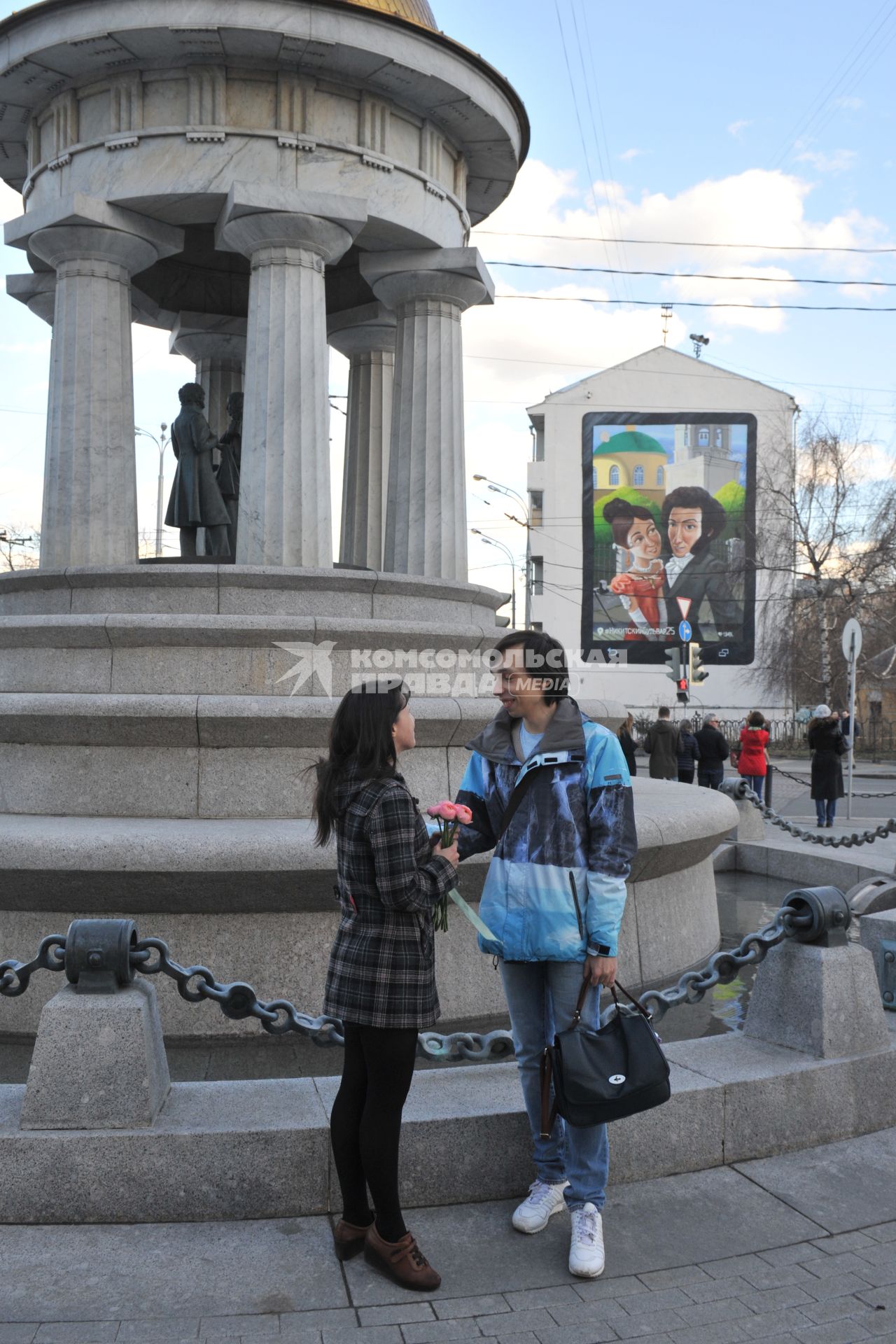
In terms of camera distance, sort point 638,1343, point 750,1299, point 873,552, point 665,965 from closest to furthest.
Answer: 1. point 638,1343
2. point 750,1299
3. point 665,965
4. point 873,552

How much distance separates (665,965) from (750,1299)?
12.5ft

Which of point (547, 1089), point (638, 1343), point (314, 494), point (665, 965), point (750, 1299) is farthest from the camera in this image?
point (314, 494)

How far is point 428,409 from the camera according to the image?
11016 millimetres

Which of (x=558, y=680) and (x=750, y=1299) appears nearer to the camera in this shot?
(x=750, y=1299)

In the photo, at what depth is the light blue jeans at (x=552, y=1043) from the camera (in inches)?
142

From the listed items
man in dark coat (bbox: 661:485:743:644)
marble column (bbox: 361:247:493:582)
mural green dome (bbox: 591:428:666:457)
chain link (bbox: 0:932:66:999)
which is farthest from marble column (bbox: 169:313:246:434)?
mural green dome (bbox: 591:428:666:457)

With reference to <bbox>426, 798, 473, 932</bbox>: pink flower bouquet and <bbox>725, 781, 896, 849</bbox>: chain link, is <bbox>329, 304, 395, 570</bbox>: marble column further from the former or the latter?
<bbox>426, 798, 473, 932</bbox>: pink flower bouquet

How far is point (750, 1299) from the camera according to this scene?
3.30 meters

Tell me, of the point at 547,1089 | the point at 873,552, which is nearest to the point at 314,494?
the point at 547,1089

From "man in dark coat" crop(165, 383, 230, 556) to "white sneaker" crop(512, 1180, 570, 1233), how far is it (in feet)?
28.3

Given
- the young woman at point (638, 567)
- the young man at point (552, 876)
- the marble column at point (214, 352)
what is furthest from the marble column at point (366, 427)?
the young woman at point (638, 567)

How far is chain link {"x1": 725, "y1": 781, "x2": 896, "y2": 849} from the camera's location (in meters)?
10.6

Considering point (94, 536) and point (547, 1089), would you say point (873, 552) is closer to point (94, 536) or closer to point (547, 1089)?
point (94, 536)

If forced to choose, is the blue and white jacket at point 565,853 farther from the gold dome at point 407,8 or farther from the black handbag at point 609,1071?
the gold dome at point 407,8
